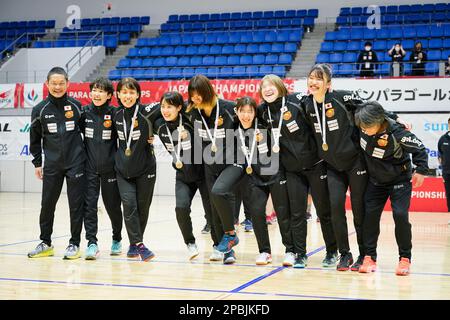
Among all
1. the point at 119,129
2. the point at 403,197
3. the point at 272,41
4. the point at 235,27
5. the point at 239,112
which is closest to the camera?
the point at 403,197

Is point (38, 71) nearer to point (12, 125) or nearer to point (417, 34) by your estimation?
point (12, 125)

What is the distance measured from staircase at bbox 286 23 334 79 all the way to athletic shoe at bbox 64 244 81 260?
11.7m

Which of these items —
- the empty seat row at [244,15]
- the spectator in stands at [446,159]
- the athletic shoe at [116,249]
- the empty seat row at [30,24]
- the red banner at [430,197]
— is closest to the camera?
the athletic shoe at [116,249]

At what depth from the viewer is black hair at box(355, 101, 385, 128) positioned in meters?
4.91

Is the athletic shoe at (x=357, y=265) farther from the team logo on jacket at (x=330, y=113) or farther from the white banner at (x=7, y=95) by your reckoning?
the white banner at (x=7, y=95)

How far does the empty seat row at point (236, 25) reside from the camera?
20.0 metres

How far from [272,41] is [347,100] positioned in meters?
14.0

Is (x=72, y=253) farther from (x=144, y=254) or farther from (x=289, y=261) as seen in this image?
(x=289, y=261)

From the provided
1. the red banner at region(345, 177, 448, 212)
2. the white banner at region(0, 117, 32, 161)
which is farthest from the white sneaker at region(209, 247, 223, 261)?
the white banner at region(0, 117, 32, 161)

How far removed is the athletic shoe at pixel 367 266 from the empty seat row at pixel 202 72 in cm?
1175

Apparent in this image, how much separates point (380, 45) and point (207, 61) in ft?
16.1

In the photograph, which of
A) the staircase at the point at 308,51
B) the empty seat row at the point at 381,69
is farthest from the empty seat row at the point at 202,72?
the empty seat row at the point at 381,69

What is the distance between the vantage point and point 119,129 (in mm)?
5891
